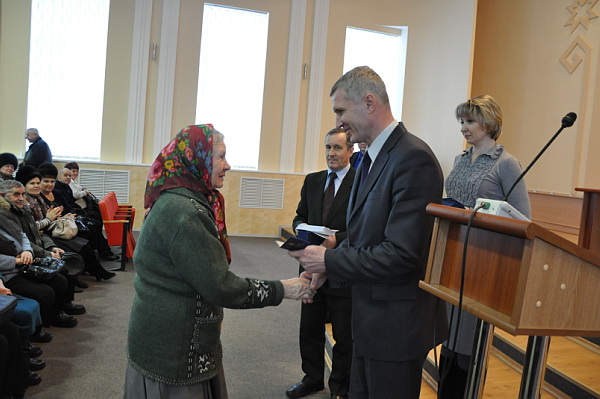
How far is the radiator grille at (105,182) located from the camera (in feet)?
28.7

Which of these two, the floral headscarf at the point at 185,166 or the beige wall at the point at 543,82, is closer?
the floral headscarf at the point at 185,166

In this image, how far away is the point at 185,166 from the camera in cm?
182

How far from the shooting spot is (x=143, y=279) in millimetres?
1760

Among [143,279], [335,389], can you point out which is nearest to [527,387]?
[143,279]

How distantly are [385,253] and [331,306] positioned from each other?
146 centimetres

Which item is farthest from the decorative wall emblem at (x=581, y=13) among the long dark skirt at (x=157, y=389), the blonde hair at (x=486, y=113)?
the long dark skirt at (x=157, y=389)

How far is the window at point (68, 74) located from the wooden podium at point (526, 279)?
857cm

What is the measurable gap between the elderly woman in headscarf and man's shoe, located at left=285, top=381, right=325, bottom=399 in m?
1.47

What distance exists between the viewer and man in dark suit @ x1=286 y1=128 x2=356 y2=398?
3021 millimetres

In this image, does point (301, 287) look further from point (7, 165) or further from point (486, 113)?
point (7, 165)

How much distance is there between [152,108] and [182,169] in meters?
7.68

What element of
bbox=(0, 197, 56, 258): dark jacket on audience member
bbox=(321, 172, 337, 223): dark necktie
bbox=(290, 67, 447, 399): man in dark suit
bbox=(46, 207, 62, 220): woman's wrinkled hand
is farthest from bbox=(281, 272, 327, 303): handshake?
bbox=(46, 207, 62, 220): woman's wrinkled hand

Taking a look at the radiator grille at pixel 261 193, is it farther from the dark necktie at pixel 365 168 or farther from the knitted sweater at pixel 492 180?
the dark necktie at pixel 365 168

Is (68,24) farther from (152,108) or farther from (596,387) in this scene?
(596,387)
